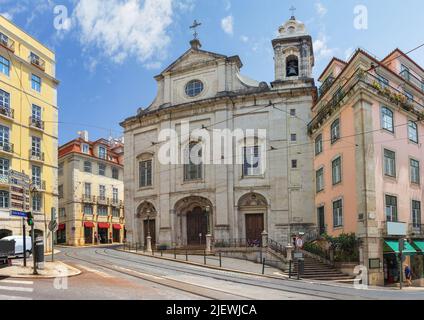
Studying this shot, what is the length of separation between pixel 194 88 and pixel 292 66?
856cm

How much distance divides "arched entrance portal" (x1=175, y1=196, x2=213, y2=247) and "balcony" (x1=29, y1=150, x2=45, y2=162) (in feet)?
37.5

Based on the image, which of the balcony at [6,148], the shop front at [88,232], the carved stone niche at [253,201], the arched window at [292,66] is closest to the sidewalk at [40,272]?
the balcony at [6,148]

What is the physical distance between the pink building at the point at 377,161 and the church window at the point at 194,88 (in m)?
13.1

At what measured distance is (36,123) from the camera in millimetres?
→ 37656

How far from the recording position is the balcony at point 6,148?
3388cm

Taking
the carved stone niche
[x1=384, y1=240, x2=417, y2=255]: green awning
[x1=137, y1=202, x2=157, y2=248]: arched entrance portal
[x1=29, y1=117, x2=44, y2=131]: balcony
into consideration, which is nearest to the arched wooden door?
[x1=137, y1=202, x2=157, y2=248]: arched entrance portal

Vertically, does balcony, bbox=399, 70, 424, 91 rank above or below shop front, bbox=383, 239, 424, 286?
above

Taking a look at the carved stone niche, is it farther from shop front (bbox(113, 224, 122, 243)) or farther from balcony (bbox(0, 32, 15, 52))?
shop front (bbox(113, 224, 122, 243))

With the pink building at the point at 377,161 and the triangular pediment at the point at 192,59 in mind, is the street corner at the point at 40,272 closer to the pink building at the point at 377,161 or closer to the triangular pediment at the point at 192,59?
the pink building at the point at 377,161

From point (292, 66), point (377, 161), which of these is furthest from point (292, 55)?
point (377, 161)

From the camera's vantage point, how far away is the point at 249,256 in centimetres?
3188

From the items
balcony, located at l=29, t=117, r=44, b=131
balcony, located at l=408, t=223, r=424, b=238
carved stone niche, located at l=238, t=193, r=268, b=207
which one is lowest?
balcony, located at l=408, t=223, r=424, b=238

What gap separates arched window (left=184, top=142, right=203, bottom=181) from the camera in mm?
39219
